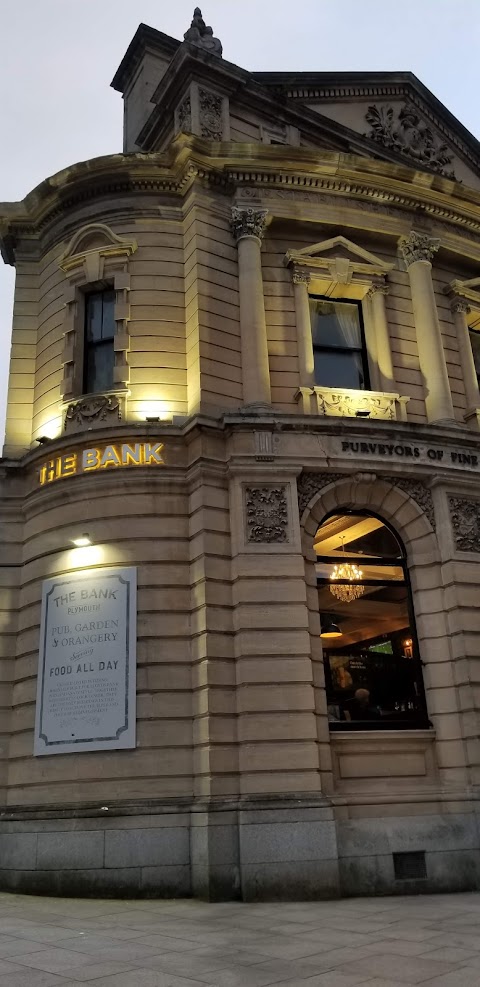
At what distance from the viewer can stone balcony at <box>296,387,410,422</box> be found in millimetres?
16375

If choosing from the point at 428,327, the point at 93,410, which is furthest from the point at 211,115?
the point at 93,410

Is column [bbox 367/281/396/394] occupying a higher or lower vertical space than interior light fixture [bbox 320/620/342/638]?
higher

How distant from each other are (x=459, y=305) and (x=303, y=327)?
444 centimetres

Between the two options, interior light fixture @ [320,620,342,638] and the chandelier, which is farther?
the chandelier

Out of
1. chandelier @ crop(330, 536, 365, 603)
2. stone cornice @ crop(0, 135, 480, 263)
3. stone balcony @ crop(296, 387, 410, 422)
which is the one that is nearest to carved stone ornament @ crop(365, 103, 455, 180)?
stone cornice @ crop(0, 135, 480, 263)

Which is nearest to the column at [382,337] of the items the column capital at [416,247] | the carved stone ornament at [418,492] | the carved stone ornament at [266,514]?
the column capital at [416,247]

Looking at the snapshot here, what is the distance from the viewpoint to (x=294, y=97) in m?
21.4

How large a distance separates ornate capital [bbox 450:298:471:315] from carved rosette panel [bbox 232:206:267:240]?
5.07 meters

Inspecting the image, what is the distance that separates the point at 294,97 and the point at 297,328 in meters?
8.30

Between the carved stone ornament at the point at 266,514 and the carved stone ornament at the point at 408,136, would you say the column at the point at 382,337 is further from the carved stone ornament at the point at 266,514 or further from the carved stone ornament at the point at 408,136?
the carved stone ornament at the point at 408,136

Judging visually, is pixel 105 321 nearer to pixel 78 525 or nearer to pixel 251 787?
pixel 78 525

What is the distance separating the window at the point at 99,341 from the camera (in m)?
17.1

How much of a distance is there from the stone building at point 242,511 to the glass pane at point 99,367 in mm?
81

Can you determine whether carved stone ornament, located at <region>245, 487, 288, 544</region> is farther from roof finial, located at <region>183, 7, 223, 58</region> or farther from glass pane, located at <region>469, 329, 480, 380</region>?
roof finial, located at <region>183, 7, 223, 58</region>
